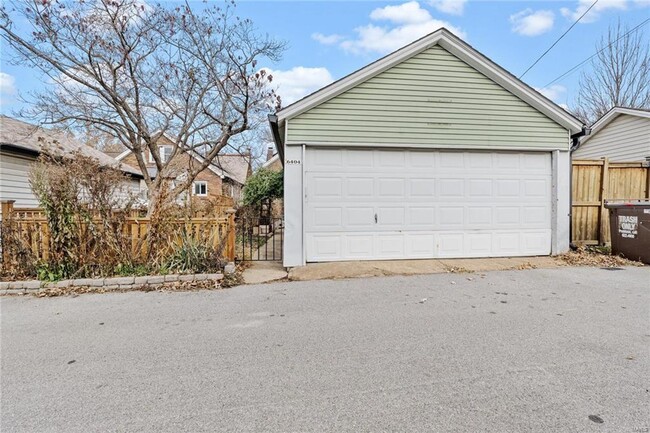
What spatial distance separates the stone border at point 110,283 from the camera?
5234mm

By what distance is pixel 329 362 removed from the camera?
296 cm

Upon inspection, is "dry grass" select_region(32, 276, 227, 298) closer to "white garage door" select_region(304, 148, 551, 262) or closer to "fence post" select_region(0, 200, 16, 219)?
"fence post" select_region(0, 200, 16, 219)

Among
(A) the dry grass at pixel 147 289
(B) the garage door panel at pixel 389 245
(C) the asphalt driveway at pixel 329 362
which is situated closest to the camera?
(C) the asphalt driveway at pixel 329 362

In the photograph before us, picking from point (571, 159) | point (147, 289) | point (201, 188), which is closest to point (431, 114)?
point (571, 159)

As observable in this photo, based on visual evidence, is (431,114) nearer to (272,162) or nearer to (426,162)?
(426,162)

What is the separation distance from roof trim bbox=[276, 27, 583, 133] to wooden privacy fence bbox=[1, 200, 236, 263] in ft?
8.42

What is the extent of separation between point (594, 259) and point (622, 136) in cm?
812

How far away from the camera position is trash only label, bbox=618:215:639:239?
22.9ft

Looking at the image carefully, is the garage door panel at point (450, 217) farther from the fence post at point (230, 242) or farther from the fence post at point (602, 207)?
the fence post at point (230, 242)

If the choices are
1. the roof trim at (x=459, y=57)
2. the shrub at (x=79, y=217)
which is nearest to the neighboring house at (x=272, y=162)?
the roof trim at (x=459, y=57)

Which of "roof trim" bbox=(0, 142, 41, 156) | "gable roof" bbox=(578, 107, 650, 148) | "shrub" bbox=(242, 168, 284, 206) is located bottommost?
"shrub" bbox=(242, 168, 284, 206)

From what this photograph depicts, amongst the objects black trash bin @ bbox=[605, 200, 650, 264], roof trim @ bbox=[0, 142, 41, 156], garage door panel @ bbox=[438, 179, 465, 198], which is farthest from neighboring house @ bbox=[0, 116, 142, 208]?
black trash bin @ bbox=[605, 200, 650, 264]

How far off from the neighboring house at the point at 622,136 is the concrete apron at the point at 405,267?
7.61 m

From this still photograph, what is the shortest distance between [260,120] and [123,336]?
954cm
